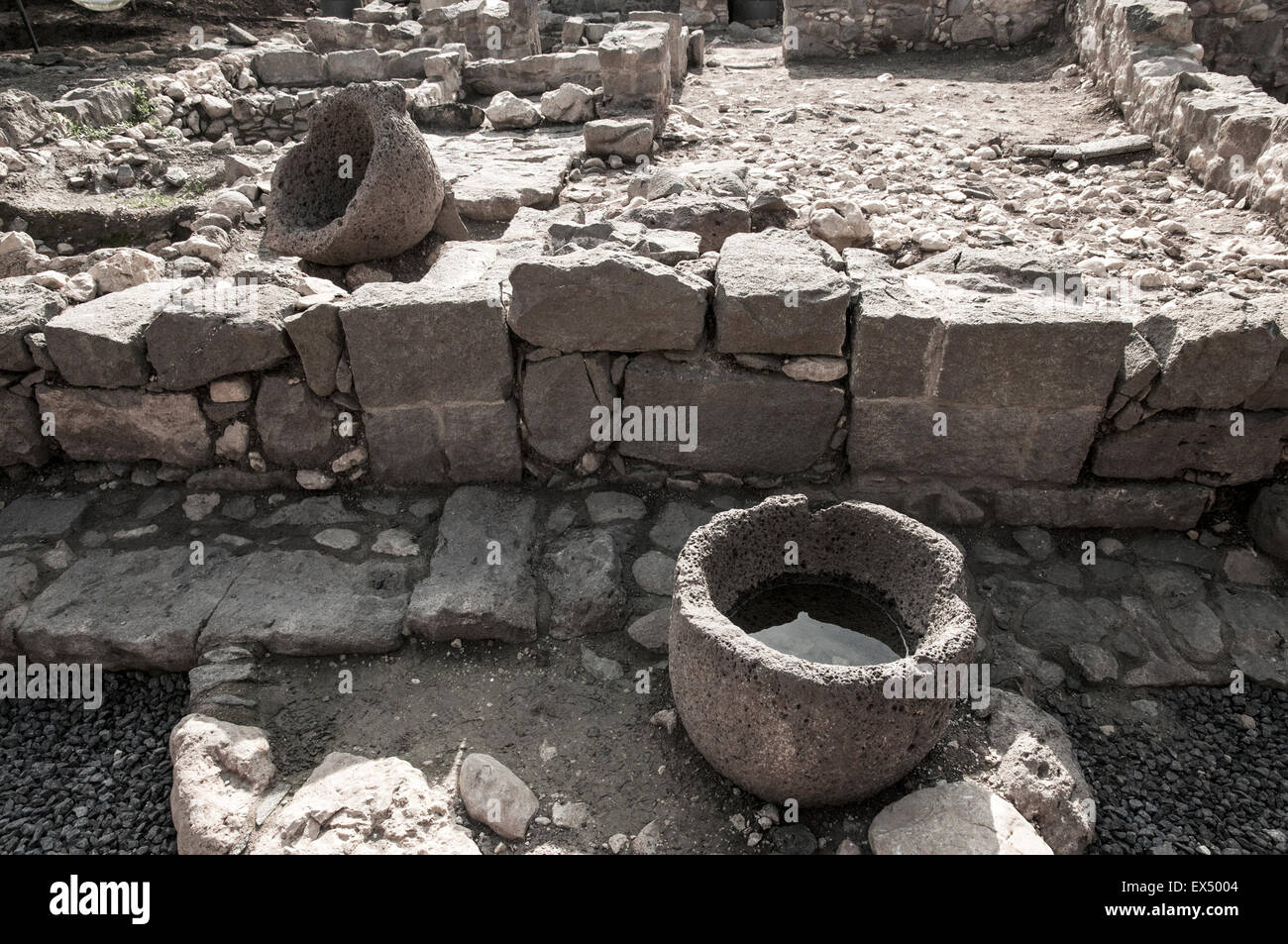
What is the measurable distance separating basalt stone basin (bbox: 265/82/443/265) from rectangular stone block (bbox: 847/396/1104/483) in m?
2.78

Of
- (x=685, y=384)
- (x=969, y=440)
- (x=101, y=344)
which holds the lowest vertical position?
(x=969, y=440)

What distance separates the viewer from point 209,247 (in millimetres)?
5414

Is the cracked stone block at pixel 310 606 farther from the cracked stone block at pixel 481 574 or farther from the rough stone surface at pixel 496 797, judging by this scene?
the rough stone surface at pixel 496 797

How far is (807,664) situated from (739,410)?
5.00ft

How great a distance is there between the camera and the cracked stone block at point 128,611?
333 cm

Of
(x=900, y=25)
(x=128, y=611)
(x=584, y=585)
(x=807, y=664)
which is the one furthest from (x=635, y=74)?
(x=807, y=664)

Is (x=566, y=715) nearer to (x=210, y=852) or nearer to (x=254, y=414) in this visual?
(x=210, y=852)

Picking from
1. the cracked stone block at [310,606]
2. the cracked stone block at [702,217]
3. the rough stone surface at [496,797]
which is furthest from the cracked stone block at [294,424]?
the cracked stone block at [702,217]

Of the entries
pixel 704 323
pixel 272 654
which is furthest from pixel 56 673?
pixel 704 323

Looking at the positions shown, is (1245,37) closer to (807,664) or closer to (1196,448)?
(1196,448)

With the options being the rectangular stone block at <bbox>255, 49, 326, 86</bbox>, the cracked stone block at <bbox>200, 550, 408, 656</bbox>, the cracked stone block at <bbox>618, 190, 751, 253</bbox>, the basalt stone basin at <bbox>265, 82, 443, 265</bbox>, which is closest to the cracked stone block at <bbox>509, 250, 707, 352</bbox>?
the cracked stone block at <bbox>200, 550, 408, 656</bbox>

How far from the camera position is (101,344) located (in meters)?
3.68

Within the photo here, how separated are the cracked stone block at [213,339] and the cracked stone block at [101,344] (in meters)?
0.07

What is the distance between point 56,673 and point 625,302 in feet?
8.48
